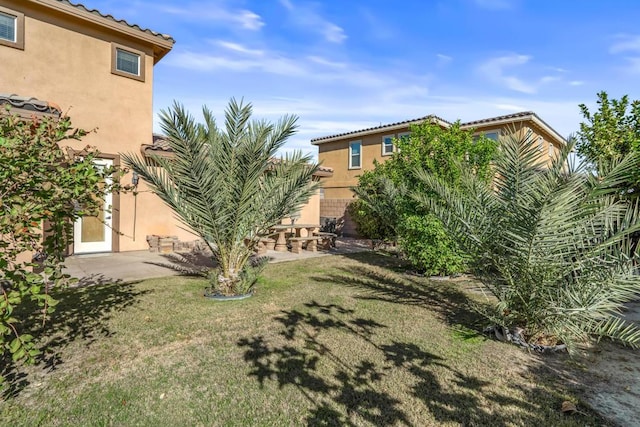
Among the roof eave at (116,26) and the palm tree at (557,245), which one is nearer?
the palm tree at (557,245)

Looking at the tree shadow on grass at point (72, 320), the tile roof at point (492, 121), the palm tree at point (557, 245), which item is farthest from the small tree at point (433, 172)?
the tree shadow on grass at point (72, 320)

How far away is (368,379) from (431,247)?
17.4ft

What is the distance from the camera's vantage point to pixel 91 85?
10.3 metres

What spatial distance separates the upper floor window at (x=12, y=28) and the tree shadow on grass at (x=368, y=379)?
10.5 metres

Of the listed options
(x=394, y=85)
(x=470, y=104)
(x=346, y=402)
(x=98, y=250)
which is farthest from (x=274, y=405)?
(x=470, y=104)

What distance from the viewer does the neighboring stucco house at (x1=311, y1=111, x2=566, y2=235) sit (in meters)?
17.9

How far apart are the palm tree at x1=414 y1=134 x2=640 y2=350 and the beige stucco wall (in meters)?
8.75

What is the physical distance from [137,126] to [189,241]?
4.23 m

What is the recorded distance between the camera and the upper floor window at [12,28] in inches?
354

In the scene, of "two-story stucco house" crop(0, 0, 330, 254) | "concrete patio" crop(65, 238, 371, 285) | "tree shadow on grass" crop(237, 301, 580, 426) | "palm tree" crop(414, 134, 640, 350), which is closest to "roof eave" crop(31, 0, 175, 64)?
"two-story stucco house" crop(0, 0, 330, 254)

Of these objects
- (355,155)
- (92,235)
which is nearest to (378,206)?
(92,235)

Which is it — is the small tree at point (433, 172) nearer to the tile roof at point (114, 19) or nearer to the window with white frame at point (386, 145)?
the tile roof at point (114, 19)

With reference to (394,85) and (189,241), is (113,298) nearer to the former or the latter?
(189,241)

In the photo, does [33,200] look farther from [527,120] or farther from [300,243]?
[527,120]
